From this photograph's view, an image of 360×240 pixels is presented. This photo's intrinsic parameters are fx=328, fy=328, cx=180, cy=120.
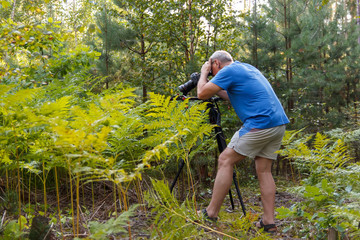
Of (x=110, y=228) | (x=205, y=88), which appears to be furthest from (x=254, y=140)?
(x=110, y=228)

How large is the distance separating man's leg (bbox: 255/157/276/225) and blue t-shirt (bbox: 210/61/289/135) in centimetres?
41

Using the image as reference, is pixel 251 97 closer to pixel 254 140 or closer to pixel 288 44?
pixel 254 140

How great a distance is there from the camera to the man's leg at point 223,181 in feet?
9.51

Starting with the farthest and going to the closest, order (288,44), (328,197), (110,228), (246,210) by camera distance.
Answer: (288,44)
(246,210)
(328,197)
(110,228)

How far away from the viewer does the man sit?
9.57 ft

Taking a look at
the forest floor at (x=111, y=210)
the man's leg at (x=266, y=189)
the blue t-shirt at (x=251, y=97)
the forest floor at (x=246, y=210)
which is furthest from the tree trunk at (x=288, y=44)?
the blue t-shirt at (x=251, y=97)

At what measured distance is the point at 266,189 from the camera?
3.12m

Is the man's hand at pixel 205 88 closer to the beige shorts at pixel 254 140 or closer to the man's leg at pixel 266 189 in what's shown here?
the beige shorts at pixel 254 140

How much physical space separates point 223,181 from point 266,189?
1.64 ft

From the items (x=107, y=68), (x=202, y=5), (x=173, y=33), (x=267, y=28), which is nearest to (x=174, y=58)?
(x=173, y=33)

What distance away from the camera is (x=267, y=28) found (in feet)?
21.8

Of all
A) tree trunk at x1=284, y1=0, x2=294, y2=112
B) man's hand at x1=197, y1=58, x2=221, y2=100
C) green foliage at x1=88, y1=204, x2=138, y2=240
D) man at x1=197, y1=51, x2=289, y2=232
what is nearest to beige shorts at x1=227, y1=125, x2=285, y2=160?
man at x1=197, y1=51, x2=289, y2=232

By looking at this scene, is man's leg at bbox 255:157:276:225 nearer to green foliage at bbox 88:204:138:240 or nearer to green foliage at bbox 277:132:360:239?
green foliage at bbox 277:132:360:239

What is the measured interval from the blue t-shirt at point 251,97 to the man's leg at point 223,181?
232mm
